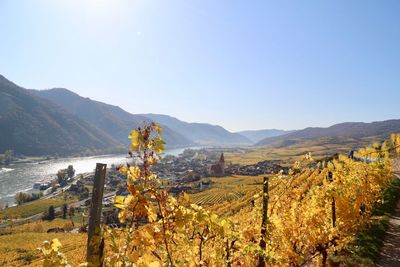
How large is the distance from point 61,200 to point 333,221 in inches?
4421

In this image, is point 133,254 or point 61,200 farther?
point 61,200

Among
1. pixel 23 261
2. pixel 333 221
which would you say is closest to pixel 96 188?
pixel 333 221

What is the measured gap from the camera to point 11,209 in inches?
3543

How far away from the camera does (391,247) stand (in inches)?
512

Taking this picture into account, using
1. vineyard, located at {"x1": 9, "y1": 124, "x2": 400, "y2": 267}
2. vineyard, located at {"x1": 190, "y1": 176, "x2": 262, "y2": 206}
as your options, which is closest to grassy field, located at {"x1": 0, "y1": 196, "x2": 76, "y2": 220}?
vineyard, located at {"x1": 190, "y1": 176, "x2": 262, "y2": 206}

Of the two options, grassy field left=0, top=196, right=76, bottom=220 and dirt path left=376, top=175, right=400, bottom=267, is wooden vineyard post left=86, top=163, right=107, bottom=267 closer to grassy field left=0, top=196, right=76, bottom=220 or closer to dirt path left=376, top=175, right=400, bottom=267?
dirt path left=376, top=175, right=400, bottom=267

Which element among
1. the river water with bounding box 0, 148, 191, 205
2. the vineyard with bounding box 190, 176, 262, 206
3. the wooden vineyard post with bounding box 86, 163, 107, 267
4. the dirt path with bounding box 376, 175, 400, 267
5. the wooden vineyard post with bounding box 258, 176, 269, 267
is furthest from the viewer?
the river water with bounding box 0, 148, 191, 205

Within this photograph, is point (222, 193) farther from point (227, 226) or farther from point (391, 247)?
point (227, 226)

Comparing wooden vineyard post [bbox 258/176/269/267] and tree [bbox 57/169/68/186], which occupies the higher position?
wooden vineyard post [bbox 258/176/269/267]

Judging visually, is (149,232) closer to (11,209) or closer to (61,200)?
(11,209)

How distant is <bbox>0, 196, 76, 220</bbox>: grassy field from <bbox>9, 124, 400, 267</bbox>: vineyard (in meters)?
89.8

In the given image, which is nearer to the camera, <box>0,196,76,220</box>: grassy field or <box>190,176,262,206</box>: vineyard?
<box>190,176,262,206</box>: vineyard

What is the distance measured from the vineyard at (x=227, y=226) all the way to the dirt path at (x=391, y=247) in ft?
3.54

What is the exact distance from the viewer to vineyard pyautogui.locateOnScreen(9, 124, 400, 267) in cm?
278
